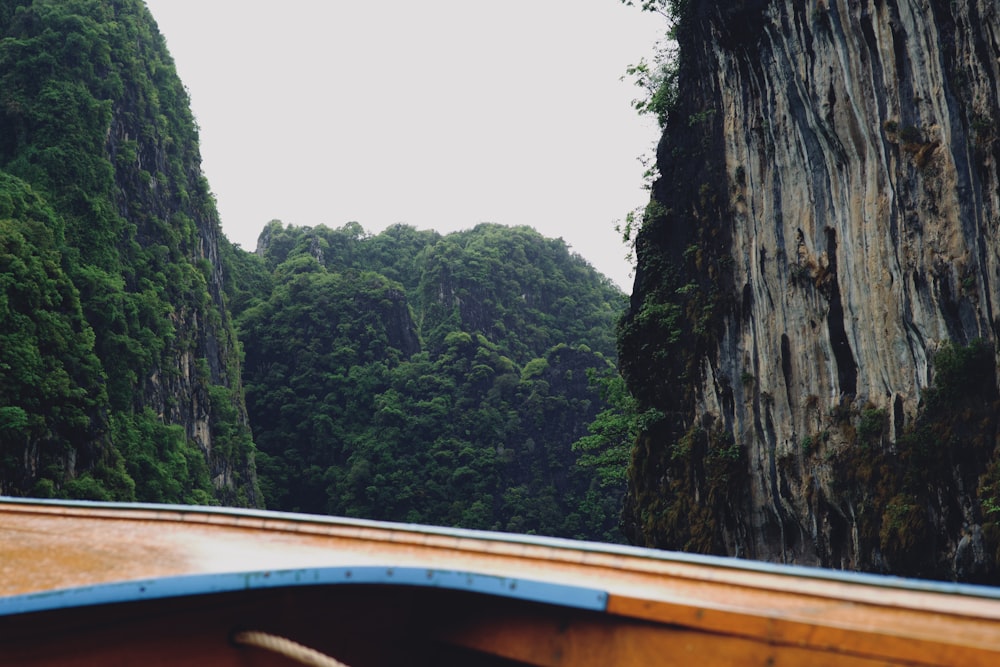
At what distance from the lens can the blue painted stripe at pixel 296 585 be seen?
117cm

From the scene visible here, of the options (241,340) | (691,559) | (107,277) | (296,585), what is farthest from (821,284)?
(241,340)

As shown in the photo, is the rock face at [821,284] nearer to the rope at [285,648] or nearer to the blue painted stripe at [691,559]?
the blue painted stripe at [691,559]

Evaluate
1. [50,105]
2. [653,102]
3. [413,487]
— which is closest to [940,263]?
[653,102]

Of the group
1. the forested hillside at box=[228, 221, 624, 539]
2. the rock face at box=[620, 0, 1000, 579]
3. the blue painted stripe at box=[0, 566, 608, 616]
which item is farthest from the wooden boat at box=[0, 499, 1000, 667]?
the forested hillside at box=[228, 221, 624, 539]

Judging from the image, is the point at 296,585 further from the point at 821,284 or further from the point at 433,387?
the point at 433,387

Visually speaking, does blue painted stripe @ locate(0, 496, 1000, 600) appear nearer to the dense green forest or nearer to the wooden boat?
the wooden boat

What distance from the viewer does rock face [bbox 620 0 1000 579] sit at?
633 cm

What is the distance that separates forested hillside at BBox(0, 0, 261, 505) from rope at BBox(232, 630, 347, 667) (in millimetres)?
14597

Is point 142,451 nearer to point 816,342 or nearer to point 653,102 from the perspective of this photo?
point 653,102

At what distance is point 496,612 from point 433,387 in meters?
35.4

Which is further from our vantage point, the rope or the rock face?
the rock face

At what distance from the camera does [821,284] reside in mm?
8305

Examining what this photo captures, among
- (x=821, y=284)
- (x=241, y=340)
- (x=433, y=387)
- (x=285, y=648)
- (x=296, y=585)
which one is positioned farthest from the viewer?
(x=241, y=340)

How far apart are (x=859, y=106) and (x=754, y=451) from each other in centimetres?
431
